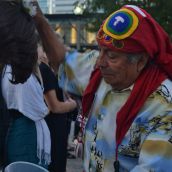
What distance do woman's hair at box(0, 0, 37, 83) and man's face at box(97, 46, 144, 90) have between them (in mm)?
430

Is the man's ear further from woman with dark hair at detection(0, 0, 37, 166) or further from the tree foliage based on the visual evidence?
the tree foliage

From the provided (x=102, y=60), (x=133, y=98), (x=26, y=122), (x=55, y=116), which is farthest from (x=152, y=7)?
(x=133, y=98)

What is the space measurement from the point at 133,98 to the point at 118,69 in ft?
0.47

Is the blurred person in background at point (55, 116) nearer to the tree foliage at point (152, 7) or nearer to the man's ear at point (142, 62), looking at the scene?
the man's ear at point (142, 62)

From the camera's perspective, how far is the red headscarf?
1.85m

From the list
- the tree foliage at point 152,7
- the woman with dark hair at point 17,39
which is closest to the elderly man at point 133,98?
the woman with dark hair at point 17,39

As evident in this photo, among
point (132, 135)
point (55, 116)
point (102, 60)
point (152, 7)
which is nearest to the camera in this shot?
point (132, 135)

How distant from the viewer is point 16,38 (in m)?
1.47

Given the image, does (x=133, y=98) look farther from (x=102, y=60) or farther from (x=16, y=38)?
(x=16, y=38)

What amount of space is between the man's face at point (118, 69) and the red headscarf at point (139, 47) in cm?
3

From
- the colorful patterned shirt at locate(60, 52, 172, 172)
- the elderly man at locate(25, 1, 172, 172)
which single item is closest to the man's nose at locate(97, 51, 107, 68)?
the elderly man at locate(25, 1, 172, 172)

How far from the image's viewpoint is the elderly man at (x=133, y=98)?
179cm

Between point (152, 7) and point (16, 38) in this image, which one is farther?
point (152, 7)

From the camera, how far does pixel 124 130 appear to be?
186 centimetres
